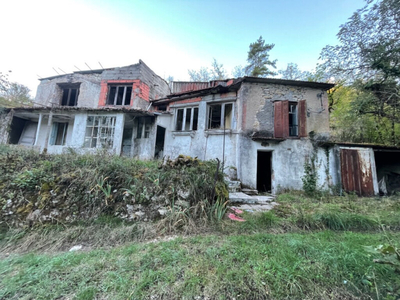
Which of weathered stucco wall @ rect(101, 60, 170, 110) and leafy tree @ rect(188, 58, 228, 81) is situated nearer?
weathered stucco wall @ rect(101, 60, 170, 110)

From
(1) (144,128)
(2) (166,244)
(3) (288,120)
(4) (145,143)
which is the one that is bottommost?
(2) (166,244)

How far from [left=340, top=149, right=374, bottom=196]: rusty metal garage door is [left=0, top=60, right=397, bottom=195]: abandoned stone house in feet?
0.15

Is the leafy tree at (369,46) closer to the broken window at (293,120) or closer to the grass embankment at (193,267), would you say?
the broken window at (293,120)

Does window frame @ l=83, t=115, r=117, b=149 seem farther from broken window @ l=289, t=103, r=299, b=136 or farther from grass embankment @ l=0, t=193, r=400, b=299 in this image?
broken window @ l=289, t=103, r=299, b=136

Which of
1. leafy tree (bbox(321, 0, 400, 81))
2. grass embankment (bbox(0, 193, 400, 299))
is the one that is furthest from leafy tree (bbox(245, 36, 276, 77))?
grass embankment (bbox(0, 193, 400, 299))

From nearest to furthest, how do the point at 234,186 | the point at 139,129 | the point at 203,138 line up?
1. the point at 234,186
2. the point at 203,138
3. the point at 139,129

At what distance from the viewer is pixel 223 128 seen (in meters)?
8.56

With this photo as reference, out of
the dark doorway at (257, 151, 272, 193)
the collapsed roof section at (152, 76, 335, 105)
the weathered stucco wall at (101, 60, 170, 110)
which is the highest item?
the weathered stucco wall at (101, 60, 170, 110)

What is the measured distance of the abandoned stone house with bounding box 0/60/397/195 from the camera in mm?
7566

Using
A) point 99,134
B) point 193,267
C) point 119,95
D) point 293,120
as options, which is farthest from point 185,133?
point 193,267

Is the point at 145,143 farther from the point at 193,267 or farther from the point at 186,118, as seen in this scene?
the point at 193,267

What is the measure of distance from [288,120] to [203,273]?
8.18 m

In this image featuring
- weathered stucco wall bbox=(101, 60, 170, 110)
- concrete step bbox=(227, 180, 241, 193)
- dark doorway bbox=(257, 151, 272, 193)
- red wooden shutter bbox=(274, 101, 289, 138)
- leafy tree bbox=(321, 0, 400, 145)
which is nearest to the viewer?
concrete step bbox=(227, 180, 241, 193)

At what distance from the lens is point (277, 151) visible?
7816 millimetres
